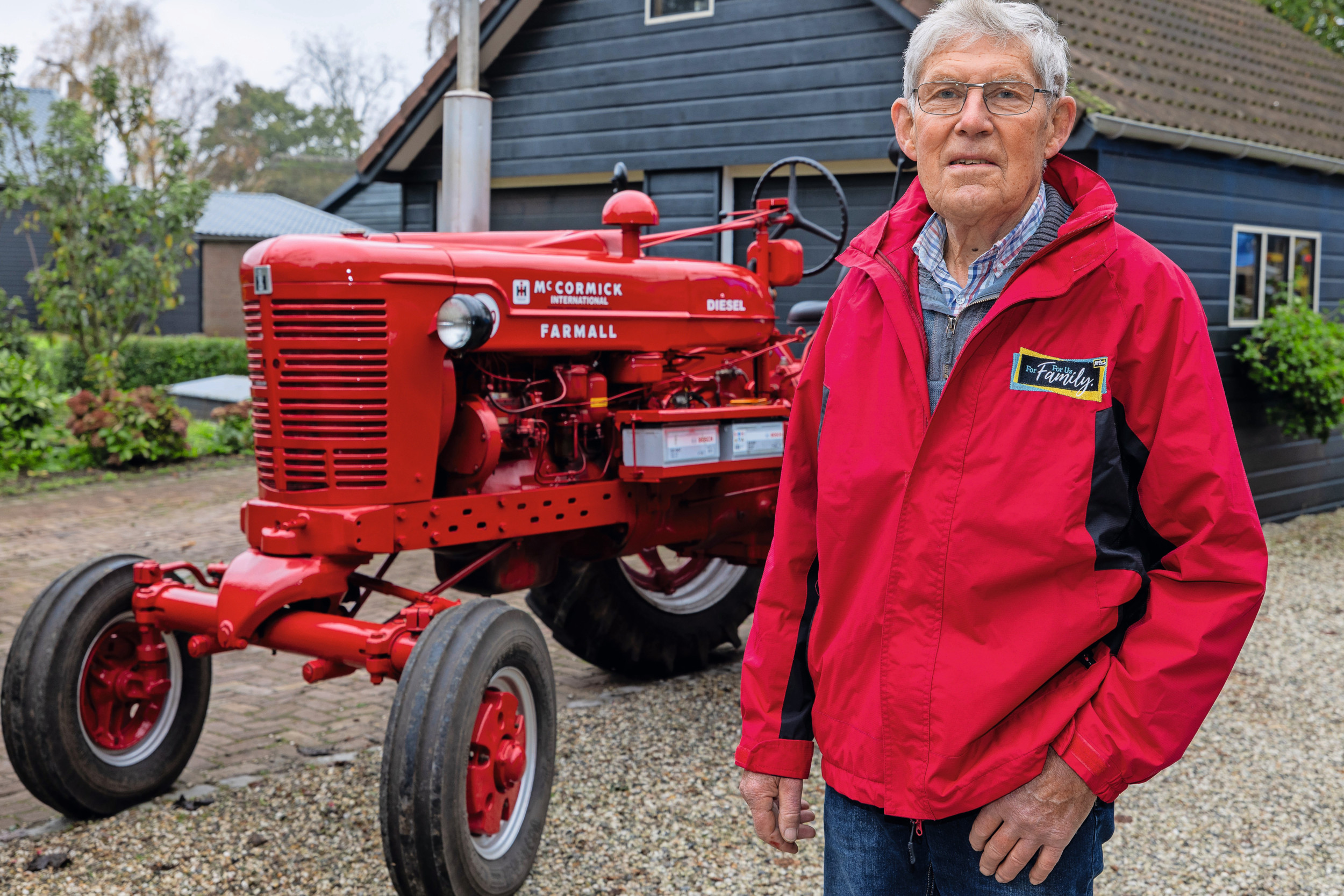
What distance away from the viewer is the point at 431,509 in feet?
11.6

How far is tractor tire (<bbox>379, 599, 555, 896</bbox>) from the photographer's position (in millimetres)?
2873

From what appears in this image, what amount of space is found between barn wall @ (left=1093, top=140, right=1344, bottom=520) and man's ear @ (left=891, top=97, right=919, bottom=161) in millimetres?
6204

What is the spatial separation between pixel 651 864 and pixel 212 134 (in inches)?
1786

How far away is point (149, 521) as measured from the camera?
28.3 ft

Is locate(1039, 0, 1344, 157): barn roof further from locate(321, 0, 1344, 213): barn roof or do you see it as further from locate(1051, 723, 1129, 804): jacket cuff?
locate(1051, 723, 1129, 804): jacket cuff

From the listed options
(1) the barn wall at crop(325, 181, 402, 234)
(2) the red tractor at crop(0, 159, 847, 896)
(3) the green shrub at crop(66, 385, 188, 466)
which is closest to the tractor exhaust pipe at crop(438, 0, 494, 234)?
Result: (2) the red tractor at crop(0, 159, 847, 896)

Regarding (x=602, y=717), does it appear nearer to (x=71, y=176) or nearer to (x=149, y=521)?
(x=149, y=521)

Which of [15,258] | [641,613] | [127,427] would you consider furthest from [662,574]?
[15,258]

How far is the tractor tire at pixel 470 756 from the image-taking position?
9.43 ft

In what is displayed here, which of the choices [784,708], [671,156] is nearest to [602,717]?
[784,708]

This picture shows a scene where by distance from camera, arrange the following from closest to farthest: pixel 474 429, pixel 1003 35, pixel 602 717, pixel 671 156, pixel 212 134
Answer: pixel 1003 35
pixel 474 429
pixel 602 717
pixel 671 156
pixel 212 134

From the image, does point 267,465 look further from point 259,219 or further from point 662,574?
point 259,219

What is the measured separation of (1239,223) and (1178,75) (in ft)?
3.82

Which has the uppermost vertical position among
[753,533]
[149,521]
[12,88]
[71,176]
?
[12,88]
